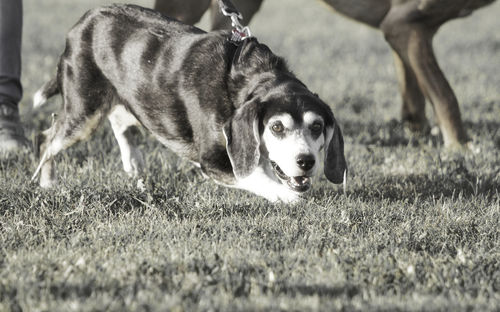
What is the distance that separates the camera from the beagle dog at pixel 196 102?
332 cm

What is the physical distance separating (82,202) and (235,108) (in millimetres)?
913

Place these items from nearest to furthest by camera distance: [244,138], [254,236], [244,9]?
[254,236] < [244,138] < [244,9]

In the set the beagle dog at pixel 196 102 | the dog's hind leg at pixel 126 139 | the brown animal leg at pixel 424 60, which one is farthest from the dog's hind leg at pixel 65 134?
the brown animal leg at pixel 424 60

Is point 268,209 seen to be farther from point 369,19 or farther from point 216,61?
point 369,19

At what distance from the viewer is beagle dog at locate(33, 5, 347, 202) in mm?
3320

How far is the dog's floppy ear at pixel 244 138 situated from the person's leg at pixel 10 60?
1985 mm

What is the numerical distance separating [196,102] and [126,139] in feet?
2.92

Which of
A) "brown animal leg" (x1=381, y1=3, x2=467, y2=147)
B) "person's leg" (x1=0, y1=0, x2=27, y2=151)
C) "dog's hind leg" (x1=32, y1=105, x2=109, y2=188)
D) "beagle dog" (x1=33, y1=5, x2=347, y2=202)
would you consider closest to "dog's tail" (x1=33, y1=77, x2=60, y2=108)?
"beagle dog" (x1=33, y1=5, x2=347, y2=202)

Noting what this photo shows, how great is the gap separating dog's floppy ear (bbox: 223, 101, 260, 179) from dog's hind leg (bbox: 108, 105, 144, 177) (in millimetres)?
978

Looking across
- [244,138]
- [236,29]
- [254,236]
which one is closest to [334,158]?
[244,138]

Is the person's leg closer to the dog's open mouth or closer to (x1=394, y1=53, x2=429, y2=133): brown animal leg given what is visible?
the dog's open mouth

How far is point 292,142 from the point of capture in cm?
325

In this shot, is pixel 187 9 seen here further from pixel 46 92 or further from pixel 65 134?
pixel 65 134

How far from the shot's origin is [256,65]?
3650mm
